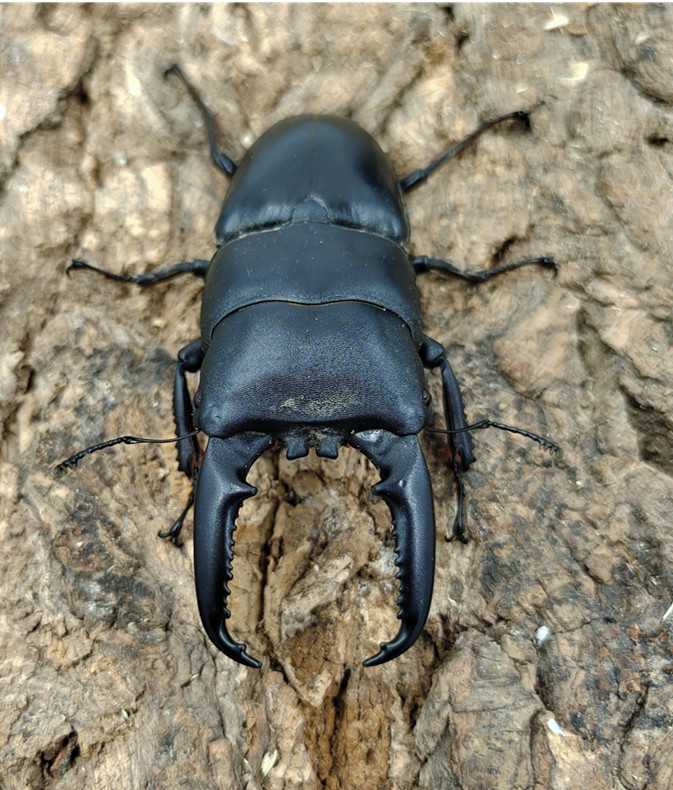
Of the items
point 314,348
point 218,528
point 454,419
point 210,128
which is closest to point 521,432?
point 454,419

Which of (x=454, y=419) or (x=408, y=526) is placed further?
(x=454, y=419)

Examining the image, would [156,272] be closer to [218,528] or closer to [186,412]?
[186,412]

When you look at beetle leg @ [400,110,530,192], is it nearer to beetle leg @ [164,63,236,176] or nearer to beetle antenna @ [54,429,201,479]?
beetle leg @ [164,63,236,176]

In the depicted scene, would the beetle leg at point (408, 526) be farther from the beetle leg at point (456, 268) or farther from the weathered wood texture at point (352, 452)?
the beetle leg at point (456, 268)

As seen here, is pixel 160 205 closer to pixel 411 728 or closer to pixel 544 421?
pixel 544 421

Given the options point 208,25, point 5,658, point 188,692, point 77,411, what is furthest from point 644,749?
point 208,25

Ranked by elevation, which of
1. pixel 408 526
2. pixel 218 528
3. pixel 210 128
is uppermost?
pixel 210 128
